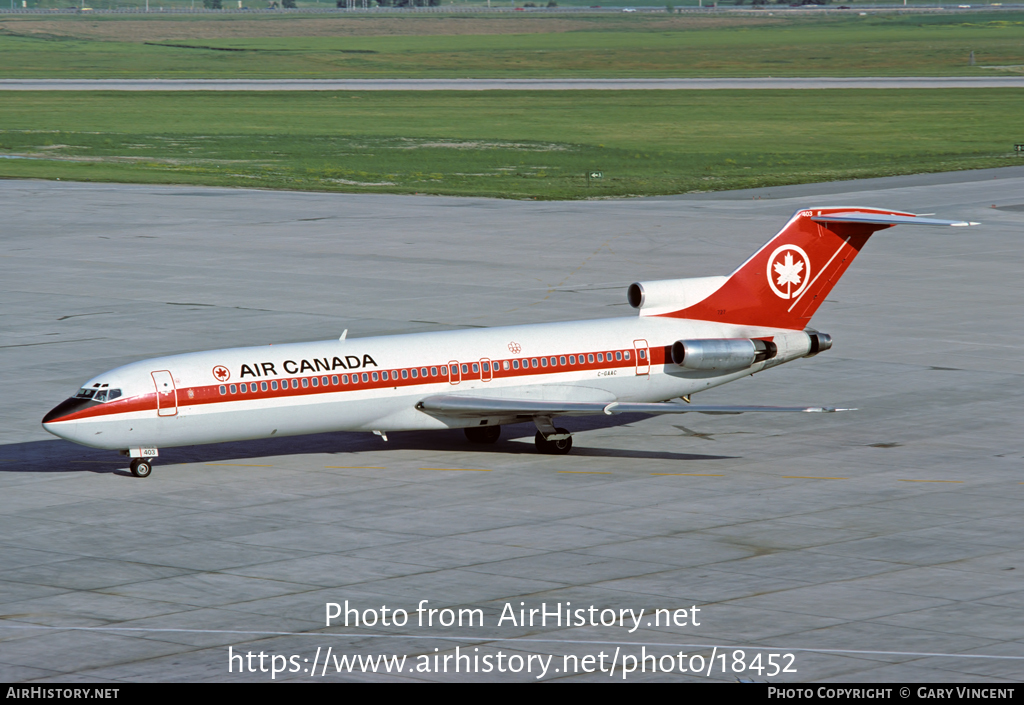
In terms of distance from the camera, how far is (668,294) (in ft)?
123

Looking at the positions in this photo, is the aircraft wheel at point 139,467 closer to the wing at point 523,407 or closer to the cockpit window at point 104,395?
the cockpit window at point 104,395

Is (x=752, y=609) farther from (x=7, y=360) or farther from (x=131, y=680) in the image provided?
(x=7, y=360)

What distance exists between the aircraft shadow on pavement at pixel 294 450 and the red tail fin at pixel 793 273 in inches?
143

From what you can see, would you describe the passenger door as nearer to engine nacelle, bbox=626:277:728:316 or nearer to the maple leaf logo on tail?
engine nacelle, bbox=626:277:728:316

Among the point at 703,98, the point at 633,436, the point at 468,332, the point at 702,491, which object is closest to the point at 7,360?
the point at 468,332

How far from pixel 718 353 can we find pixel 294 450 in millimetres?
10930

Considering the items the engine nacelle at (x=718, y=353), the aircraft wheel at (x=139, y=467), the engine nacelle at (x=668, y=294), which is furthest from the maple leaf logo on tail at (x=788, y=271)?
the aircraft wheel at (x=139, y=467)

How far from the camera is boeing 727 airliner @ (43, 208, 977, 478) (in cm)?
3253

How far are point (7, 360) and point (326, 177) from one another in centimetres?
5348

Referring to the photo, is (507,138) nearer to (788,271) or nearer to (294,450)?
(788,271)

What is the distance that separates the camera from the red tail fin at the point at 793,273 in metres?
37.9

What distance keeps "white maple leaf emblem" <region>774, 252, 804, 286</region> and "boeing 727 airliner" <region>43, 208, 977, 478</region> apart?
0.12 feet

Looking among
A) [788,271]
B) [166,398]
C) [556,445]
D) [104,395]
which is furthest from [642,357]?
[104,395]

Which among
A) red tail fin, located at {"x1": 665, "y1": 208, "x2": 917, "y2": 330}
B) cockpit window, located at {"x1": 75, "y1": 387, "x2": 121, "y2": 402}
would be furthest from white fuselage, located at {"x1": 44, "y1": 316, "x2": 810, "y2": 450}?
red tail fin, located at {"x1": 665, "y1": 208, "x2": 917, "y2": 330}
